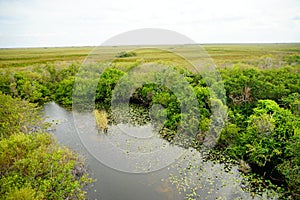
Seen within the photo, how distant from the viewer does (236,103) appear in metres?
21.1

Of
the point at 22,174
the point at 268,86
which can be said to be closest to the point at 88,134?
the point at 22,174

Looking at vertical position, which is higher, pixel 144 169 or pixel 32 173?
pixel 32 173

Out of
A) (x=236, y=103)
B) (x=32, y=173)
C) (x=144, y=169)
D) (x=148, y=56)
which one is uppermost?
(x=148, y=56)

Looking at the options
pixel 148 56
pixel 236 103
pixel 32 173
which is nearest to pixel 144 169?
pixel 32 173

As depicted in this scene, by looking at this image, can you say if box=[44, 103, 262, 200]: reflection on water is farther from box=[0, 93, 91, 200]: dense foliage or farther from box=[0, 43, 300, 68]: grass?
box=[0, 43, 300, 68]: grass

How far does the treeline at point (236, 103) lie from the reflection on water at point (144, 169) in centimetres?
179

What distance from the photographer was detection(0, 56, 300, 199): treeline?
13031 mm

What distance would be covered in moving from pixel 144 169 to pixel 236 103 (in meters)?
11.7

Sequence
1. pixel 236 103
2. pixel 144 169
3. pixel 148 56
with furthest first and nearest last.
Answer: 1. pixel 148 56
2. pixel 236 103
3. pixel 144 169

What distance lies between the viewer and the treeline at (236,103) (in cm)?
1303

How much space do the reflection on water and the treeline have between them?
5.86ft

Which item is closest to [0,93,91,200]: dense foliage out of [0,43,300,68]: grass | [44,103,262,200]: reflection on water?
[44,103,262,200]: reflection on water

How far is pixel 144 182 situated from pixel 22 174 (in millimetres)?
6107

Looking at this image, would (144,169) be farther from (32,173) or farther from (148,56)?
(148,56)
